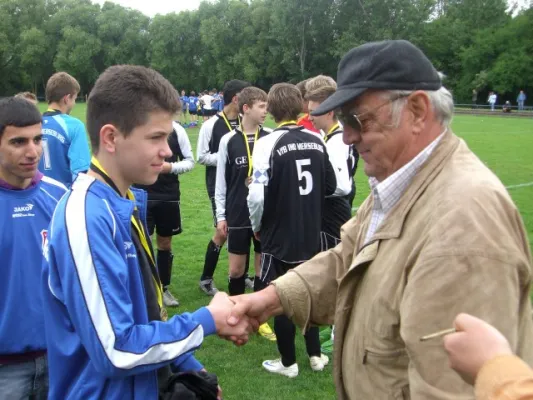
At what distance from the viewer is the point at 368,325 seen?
2.10 m

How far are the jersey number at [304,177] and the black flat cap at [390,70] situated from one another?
3.17 metres

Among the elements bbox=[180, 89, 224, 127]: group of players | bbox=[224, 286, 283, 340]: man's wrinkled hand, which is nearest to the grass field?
bbox=[224, 286, 283, 340]: man's wrinkled hand

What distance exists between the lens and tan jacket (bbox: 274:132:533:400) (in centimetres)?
167

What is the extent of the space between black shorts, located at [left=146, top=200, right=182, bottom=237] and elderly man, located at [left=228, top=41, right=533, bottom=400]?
4.78m

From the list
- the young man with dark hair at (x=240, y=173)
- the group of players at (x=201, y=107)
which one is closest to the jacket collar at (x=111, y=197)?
the young man with dark hair at (x=240, y=173)

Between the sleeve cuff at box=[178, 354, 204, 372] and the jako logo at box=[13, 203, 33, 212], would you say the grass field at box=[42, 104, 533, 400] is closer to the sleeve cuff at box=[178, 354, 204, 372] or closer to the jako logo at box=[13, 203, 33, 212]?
the sleeve cuff at box=[178, 354, 204, 372]

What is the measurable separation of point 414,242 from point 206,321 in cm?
100

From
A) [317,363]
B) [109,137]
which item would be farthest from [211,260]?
[109,137]

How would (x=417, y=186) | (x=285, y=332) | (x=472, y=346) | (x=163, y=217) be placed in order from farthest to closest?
1. (x=163, y=217)
2. (x=285, y=332)
3. (x=417, y=186)
4. (x=472, y=346)

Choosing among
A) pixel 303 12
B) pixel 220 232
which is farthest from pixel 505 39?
pixel 220 232

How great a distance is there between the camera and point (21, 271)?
3221 millimetres

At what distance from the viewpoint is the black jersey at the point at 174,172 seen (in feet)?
23.1

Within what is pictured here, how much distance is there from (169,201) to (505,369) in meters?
6.12

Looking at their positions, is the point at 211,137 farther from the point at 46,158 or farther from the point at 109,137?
the point at 109,137
